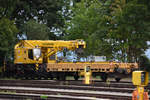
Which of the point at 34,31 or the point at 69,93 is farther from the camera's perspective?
the point at 34,31

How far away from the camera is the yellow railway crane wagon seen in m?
25.6

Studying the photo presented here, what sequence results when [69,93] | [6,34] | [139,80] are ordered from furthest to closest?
[6,34]
[69,93]
[139,80]

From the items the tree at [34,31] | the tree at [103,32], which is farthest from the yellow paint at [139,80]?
the tree at [34,31]

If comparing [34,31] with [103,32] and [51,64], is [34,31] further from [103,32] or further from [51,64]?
[51,64]

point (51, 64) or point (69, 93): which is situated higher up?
point (51, 64)

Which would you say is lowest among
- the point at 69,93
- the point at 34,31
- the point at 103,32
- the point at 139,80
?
the point at 69,93

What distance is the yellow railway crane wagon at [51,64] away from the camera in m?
25.6

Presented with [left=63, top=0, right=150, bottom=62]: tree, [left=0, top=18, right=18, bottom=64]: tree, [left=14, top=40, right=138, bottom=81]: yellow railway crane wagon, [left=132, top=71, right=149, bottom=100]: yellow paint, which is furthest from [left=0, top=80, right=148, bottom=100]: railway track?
[left=0, top=18, right=18, bottom=64]: tree

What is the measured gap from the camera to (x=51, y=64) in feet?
89.1

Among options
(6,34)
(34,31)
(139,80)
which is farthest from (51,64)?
(139,80)

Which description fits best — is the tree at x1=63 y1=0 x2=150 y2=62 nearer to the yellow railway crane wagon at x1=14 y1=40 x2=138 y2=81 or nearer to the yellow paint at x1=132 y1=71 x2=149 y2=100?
the yellow railway crane wagon at x1=14 y1=40 x2=138 y2=81

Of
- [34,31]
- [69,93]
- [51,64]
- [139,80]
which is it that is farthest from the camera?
[34,31]

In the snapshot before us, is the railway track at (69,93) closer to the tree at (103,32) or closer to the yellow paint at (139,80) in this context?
the tree at (103,32)

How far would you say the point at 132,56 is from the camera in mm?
29297
